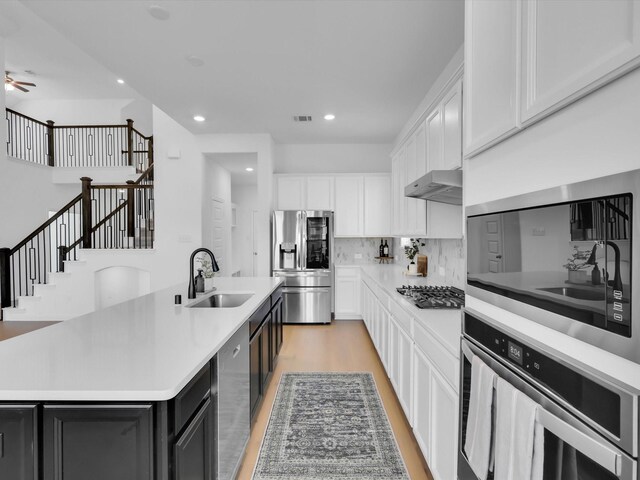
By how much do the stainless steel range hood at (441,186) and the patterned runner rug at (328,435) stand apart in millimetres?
1758

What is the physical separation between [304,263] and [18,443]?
14.0 feet

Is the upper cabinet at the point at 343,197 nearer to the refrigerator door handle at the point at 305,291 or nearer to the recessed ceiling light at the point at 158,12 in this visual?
the refrigerator door handle at the point at 305,291

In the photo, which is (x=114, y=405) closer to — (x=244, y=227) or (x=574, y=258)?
(x=574, y=258)

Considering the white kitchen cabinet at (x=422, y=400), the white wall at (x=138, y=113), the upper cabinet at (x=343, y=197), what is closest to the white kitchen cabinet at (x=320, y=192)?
the upper cabinet at (x=343, y=197)

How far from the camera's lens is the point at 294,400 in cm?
284

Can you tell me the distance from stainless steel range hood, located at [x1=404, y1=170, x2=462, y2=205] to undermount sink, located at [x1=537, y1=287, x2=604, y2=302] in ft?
5.03

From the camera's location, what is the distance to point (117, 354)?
1376mm

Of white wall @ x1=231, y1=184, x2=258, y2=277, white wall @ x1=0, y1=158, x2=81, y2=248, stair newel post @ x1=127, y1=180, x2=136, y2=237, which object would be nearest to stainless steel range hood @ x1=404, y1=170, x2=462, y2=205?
stair newel post @ x1=127, y1=180, x2=136, y2=237

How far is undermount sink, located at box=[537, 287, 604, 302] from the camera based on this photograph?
69cm

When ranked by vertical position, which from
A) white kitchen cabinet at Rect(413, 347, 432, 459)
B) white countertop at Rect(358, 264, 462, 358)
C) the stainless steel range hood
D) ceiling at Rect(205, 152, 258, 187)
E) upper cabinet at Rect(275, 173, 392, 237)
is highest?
ceiling at Rect(205, 152, 258, 187)

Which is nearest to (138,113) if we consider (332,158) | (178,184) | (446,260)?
(178,184)

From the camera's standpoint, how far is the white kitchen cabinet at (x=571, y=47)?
23.8 inches

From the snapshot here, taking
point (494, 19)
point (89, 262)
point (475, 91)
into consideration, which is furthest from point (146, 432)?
point (89, 262)

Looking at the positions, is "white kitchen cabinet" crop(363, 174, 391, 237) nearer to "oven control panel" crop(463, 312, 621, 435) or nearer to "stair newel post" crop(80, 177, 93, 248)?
"oven control panel" crop(463, 312, 621, 435)
